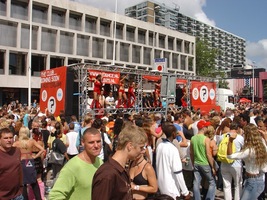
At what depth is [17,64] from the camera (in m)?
35.7

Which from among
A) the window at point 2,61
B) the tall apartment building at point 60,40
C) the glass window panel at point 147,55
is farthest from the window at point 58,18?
the glass window panel at point 147,55

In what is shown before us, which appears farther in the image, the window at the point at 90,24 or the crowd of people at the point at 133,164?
the window at the point at 90,24

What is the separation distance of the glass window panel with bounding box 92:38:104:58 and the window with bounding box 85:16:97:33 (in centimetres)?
146

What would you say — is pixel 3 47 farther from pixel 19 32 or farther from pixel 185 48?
pixel 185 48

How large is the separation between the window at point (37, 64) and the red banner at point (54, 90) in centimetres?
2126

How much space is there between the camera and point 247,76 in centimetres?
7056

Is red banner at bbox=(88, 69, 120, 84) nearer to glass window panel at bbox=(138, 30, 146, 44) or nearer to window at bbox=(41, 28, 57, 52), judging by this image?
window at bbox=(41, 28, 57, 52)

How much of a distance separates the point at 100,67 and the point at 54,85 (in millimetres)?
2575

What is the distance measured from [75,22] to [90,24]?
8.52 feet

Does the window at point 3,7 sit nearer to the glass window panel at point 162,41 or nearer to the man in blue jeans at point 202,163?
the glass window panel at point 162,41

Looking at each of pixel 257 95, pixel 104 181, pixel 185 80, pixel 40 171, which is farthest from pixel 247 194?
pixel 257 95

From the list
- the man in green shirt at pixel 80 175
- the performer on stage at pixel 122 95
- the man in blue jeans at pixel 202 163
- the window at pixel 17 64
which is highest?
the window at pixel 17 64

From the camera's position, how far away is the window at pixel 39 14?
122ft

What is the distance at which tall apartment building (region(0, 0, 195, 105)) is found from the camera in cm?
3475
